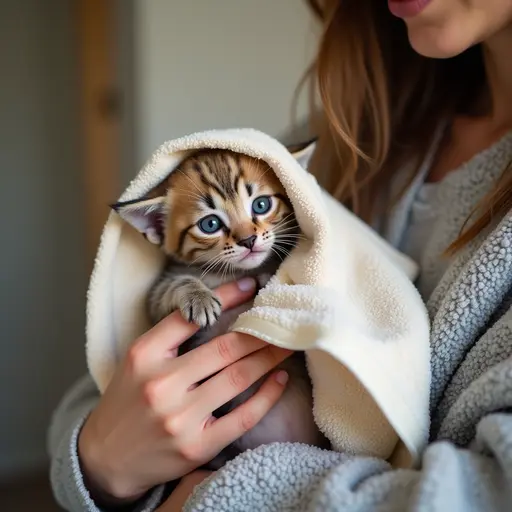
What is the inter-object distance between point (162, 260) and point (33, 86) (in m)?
1.72

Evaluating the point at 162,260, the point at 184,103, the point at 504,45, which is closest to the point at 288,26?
the point at 184,103

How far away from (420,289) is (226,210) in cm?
30

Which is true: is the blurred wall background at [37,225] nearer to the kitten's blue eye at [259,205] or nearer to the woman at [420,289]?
the woman at [420,289]

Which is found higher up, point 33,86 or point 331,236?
point 33,86

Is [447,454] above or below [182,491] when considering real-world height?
above

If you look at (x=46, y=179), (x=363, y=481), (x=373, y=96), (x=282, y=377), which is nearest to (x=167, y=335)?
(x=282, y=377)

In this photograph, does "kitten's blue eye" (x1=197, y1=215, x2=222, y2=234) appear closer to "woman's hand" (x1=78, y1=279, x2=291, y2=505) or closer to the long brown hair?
"woman's hand" (x1=78, y1=279, x2=291, y2=505)

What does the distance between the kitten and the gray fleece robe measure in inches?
6.8

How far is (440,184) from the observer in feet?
3.20

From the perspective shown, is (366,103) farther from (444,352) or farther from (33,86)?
(33,86)

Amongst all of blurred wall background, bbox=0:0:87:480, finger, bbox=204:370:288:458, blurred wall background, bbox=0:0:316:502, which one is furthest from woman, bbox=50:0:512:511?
blurred wall background, bbox=0:0:87:480

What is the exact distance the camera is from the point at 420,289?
36.1 inches

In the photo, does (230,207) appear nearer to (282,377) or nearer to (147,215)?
(147,215)

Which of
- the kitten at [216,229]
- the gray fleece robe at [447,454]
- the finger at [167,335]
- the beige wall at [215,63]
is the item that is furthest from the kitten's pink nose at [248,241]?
the beige wall at [215,63]
